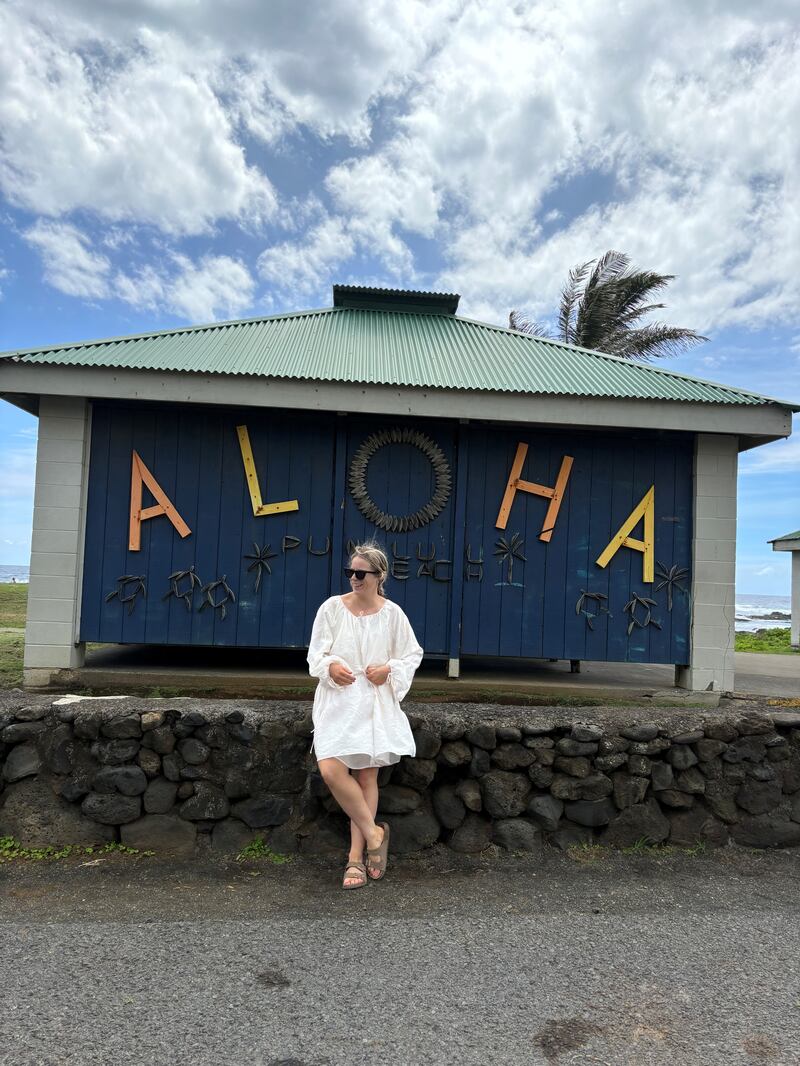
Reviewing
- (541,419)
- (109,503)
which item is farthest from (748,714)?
(109,503)

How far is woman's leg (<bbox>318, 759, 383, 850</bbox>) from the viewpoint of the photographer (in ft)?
11.8

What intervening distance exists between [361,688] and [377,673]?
13 cm

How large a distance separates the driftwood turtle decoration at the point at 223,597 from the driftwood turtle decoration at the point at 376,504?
4.17ft

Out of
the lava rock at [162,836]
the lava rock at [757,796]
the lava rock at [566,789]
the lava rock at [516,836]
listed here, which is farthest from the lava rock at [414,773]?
the lava rock at [757,796]

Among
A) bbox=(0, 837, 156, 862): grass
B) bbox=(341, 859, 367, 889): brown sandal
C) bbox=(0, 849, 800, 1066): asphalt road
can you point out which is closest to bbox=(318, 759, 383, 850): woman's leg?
bbox=(341, 859, 367, 889): brown sandal

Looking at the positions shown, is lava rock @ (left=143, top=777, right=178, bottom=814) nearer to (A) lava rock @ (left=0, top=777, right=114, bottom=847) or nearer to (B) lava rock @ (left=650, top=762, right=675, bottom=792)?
(A) lava rock @ (left=0, top=777, right=114, bottom=847)

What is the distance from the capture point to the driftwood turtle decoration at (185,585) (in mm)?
5727

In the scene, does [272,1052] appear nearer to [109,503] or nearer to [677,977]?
[677,977]

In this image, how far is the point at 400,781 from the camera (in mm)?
4164

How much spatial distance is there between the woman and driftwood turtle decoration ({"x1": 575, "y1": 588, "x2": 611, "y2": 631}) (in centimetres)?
249

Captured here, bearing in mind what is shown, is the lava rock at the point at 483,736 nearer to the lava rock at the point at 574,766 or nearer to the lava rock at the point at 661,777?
the lava rock at the point at 574,766

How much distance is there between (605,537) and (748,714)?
1.84 meters

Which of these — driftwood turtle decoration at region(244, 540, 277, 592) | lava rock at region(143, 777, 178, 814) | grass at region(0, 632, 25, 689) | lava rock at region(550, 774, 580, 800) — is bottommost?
lava rock at region(143, 777, 178, 814)

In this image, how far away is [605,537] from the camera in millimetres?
5875
